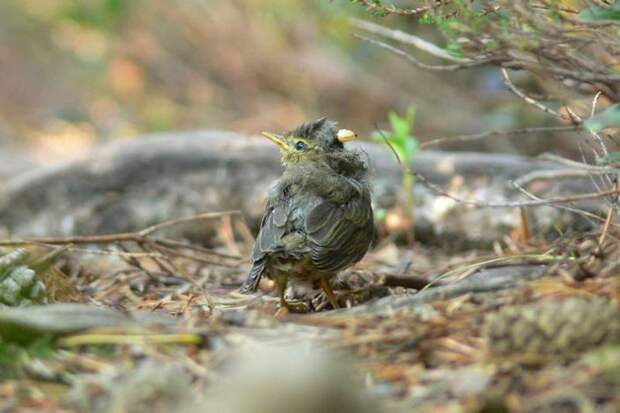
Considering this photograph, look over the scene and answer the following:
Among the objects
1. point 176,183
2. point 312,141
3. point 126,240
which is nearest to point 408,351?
point 126,240

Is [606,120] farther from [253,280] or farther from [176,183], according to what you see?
[176,183]

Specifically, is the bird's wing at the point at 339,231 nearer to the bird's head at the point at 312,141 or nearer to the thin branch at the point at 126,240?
the bird's head at the point at 312,141

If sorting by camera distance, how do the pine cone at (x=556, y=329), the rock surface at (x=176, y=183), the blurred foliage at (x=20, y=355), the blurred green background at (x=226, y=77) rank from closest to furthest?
the pine cone at (x=556, y=329) < the blurred foliage at (x=20, y=355) < the rock surface at (x=176, y=183) < the blurred green background at (x=226, y=77)

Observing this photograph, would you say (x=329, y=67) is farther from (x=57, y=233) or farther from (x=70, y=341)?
(x=70, y=341)

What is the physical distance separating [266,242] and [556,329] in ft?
5.54

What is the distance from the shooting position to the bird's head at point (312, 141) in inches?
172

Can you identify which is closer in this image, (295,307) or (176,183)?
(295,307)

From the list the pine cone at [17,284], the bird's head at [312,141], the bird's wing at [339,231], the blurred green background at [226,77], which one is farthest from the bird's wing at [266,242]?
the blurred green background at [226,77]

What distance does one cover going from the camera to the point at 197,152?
231 inches

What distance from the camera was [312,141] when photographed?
4.39 metres

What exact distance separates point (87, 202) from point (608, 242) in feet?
11.7

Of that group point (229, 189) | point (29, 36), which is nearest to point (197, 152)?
point (229, 189)

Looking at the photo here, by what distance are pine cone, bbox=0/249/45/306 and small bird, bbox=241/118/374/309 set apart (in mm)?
861

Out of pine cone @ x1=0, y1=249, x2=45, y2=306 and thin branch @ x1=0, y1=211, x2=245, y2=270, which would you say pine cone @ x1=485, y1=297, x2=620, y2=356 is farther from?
thin branch @ x1=0, y1=211, x2=245, y2=270
